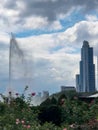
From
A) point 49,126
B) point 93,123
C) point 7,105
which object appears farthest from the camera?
A: point 7,105

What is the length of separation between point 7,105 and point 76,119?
2.39 meters

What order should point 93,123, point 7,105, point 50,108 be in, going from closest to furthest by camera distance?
point 93,123, point 7,105, point 50,108

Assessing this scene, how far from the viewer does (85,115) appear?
1530 centimetres

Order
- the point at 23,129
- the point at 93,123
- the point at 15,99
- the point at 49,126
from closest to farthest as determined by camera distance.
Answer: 1. the point at 23,129
2. the point at 49,126
3. the point at 93,123
4. the point at 15,99

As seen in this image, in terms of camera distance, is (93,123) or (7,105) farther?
(7,105)

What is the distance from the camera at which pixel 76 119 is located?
15336 mm

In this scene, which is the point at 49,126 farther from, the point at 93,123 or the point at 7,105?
the point at 7,105

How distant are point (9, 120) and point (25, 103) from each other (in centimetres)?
391

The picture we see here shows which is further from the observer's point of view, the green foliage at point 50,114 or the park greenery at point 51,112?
the green foliage at point 50,114

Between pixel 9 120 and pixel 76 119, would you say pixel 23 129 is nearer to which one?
pixel 9 120

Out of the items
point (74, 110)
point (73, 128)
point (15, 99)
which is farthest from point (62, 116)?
point (73, 128)

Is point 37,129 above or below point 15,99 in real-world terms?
below

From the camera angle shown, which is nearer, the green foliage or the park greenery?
the park greenery

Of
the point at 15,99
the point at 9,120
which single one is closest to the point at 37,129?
the point at 9,120
